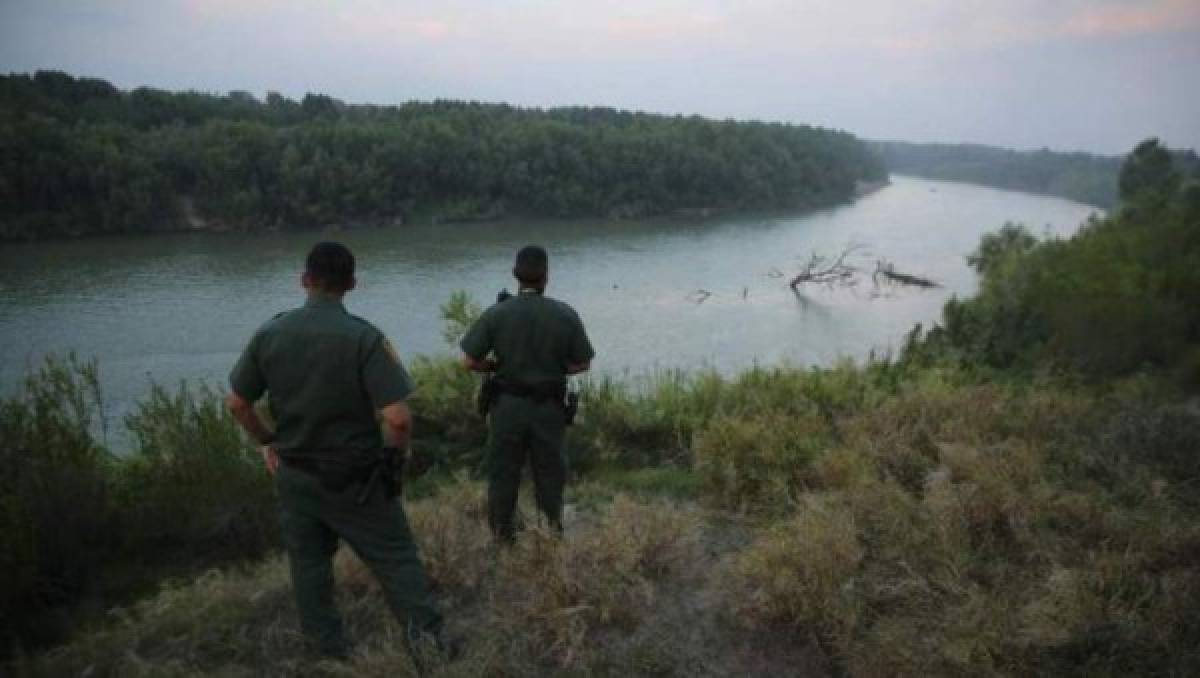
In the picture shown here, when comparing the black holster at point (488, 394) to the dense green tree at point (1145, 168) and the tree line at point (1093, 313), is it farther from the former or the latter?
the dense green tree at point (1145, 168)

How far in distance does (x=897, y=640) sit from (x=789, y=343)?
886 inches

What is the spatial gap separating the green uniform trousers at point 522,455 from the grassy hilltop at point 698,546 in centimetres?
23

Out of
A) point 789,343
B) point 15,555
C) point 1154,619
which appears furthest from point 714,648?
point 789,343

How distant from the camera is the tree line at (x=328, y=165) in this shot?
151 ft

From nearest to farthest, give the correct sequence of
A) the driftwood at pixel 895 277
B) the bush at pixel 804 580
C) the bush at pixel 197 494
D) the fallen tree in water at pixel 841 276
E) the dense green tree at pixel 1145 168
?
the bush at pixel 804 580 → the bush at pixel 197 494 → the fallen tree in water at pixel 841 276 → the driftwood at pixel 895 277 → the dense green tree at pixel 1145 168

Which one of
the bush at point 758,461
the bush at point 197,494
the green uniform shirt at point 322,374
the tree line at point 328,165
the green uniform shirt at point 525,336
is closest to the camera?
the green uniform shirt at point 322,374

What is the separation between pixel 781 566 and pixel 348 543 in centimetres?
235

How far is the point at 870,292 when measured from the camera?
36.8 m

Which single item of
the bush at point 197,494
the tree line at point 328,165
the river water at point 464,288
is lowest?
the river water at point 464,288

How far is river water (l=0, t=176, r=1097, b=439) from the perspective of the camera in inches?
881

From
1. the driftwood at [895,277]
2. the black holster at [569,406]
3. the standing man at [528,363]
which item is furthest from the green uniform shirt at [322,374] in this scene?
the driftwood at [895,277]

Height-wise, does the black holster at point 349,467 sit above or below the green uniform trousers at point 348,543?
above

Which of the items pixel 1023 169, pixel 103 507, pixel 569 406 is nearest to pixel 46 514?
pixel 103 507

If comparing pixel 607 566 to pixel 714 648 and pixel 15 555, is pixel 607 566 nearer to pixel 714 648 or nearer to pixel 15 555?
pixel 714 648
